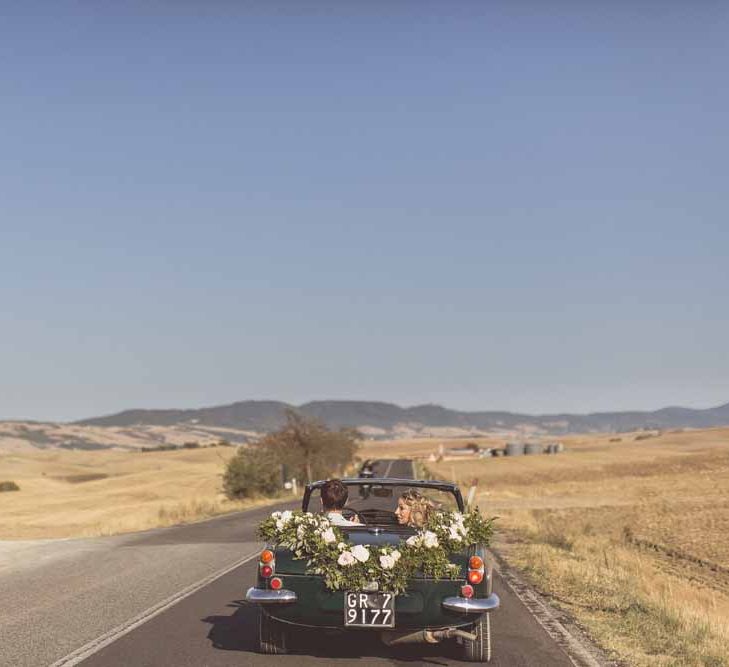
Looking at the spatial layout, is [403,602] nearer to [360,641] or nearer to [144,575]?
[360,641]

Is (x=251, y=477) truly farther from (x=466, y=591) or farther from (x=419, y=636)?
(x=466, y=591)

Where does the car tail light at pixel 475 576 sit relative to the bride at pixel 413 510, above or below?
below

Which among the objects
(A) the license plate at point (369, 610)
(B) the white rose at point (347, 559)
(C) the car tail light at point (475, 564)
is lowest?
(A) the license plate at point (369, 610)

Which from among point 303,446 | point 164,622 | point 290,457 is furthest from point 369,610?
point 303,446

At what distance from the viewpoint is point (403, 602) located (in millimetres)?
8578

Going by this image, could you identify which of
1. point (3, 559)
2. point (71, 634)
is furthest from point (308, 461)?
point (71, 634)

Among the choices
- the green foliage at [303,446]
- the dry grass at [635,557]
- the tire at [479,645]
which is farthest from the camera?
the green foliage at [303,446]

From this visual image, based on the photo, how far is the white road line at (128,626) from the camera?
361 inches

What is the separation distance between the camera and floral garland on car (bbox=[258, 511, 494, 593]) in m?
8.64

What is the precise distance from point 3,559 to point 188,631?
10.9 meters

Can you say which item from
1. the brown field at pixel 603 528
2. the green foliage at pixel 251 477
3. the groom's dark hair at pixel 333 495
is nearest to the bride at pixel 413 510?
the groom's dark hair at pixel 333 495

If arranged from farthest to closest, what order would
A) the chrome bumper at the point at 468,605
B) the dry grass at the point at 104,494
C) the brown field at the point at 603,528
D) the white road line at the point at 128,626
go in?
1. the dry grass at the point at 104,494
2. the brown field at the point at 603,528
3. the white road line at the point at 128,626
4. the chrome bumper at the point at 468,605

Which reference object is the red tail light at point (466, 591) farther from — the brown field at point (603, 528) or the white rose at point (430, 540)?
the brown field at point (603, 528)

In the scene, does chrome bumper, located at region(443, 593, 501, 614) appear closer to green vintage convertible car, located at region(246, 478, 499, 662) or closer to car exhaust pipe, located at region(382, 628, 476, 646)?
green vintage convertible car, located at region(246, 478, 499, 662)
